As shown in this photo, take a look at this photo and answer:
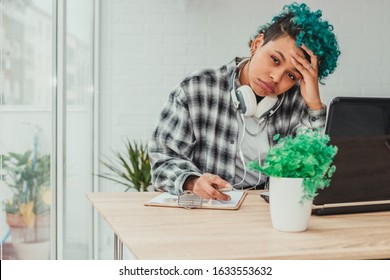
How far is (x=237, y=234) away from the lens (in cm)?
110

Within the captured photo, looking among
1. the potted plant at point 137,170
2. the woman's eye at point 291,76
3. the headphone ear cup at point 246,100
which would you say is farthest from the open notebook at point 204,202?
the potted plant at point 137,170

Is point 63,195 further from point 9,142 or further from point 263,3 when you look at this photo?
point 263,3

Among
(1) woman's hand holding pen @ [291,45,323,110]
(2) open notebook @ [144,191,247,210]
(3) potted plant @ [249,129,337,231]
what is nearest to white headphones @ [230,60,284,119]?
(1) woman's hand holding pen @ [291,45,323,110]

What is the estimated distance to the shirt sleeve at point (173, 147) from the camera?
1531 millimetres

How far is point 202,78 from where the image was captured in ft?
6.17

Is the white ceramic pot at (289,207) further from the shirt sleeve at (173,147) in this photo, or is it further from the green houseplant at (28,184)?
the green houseplant at (28,184)

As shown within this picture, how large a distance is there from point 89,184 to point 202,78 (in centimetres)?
159

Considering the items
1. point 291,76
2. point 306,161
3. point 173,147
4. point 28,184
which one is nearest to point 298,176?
point 306,161

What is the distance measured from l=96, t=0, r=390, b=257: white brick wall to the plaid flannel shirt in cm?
155

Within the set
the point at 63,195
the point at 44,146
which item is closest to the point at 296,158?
the point at 44,146

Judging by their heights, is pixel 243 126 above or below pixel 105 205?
above

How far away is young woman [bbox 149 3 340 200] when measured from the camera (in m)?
1.72

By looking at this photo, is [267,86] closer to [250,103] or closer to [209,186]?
[250,103]

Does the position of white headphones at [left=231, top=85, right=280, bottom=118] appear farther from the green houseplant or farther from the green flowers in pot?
the green houseplant
